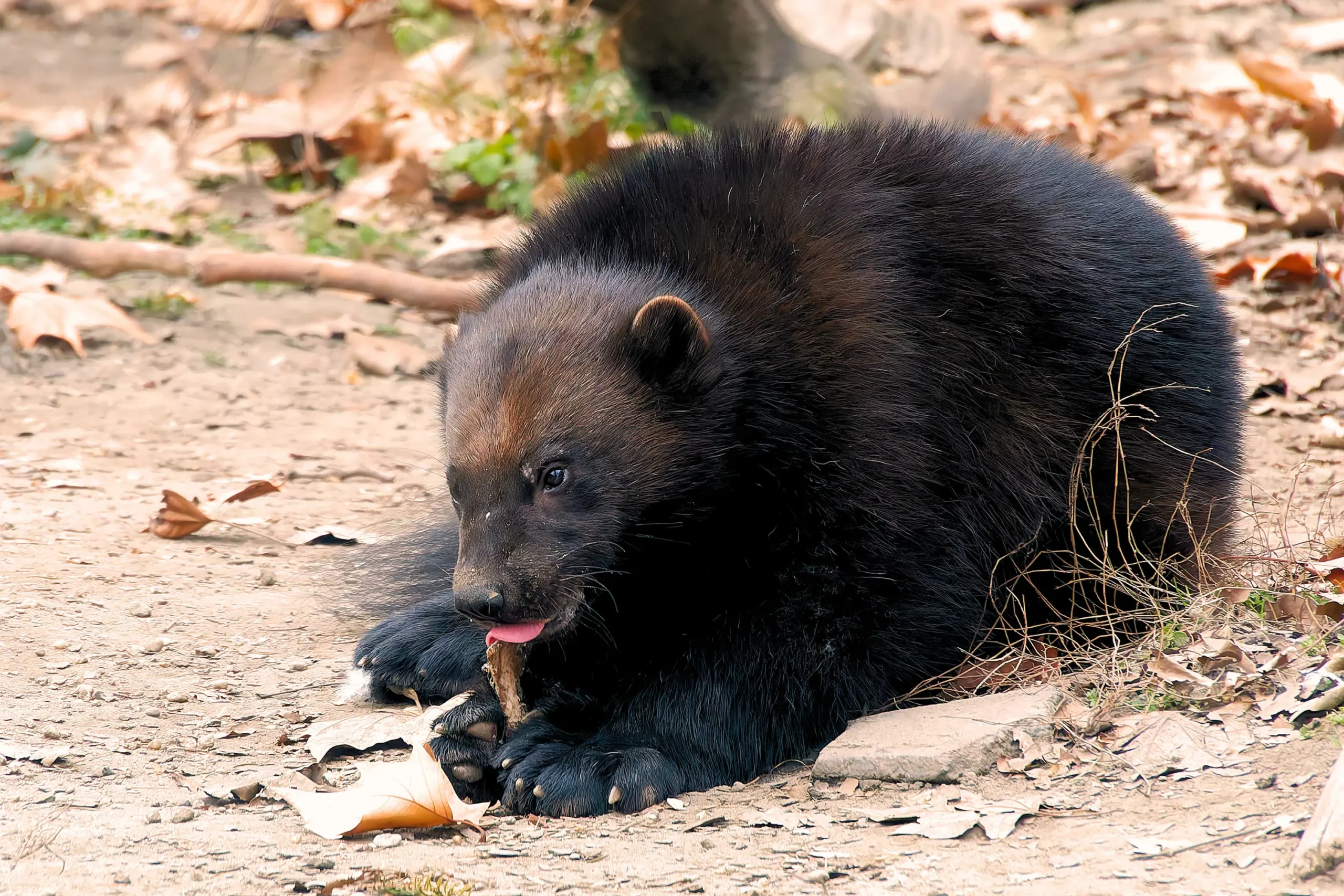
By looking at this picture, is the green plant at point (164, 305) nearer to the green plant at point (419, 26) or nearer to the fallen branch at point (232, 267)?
the fallen branch at point (232, 267)

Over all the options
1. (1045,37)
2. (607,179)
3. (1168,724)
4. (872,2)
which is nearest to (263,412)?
(607,179)

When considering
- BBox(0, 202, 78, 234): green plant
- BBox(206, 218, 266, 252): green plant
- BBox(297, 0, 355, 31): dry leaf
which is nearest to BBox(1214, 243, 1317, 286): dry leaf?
BBox(206, 218, 266, 252): green plant

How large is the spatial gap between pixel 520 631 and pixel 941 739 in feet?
2.94

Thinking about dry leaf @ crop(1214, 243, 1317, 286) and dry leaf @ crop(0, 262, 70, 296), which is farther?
dry leaf @ crop(1214, 243, 1317, 286)

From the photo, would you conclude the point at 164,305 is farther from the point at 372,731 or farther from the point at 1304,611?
the point at 1304,611

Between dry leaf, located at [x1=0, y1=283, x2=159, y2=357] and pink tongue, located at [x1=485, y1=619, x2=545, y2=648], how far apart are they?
11.0 ft

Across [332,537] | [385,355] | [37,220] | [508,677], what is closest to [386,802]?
[508,677]

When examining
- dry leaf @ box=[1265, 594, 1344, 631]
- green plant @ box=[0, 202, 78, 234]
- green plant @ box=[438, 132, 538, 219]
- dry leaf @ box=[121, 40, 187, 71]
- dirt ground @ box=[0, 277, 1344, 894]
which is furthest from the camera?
dry leaf @ box=[121, 40, 187, 71]

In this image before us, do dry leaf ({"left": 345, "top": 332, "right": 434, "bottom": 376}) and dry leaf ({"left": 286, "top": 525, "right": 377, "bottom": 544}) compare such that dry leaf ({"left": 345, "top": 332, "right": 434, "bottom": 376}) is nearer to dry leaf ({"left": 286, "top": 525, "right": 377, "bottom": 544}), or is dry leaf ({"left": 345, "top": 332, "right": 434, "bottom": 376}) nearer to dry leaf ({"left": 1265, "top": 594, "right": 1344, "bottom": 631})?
dry leaf ({"left": 286, "top": 525, "right": 377, "bottom": 544})

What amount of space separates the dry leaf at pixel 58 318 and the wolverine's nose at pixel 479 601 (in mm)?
Result: 3423

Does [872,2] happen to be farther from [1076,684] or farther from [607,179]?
[1076,684]

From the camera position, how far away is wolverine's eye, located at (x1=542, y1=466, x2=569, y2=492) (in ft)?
9.88

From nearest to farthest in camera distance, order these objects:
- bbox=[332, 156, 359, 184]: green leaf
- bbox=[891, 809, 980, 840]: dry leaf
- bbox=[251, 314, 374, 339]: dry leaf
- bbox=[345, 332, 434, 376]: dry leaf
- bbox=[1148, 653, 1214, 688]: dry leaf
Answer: bbox=[891, 809, 980, 840]: dry leaf
bbox=[1148, 653, 1214, 688]: dry leaf
bbox=[345, 332, 434, 376]: dry leaf
bbox=[251, 314, 374, 339]: dry leaf
bbox=[332, 156, 359, 184]: green leaf

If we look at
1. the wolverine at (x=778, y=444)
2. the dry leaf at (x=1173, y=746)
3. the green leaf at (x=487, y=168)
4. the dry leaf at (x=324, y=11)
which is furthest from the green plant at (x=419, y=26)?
the dry leaf at (x=1173, y=746)
